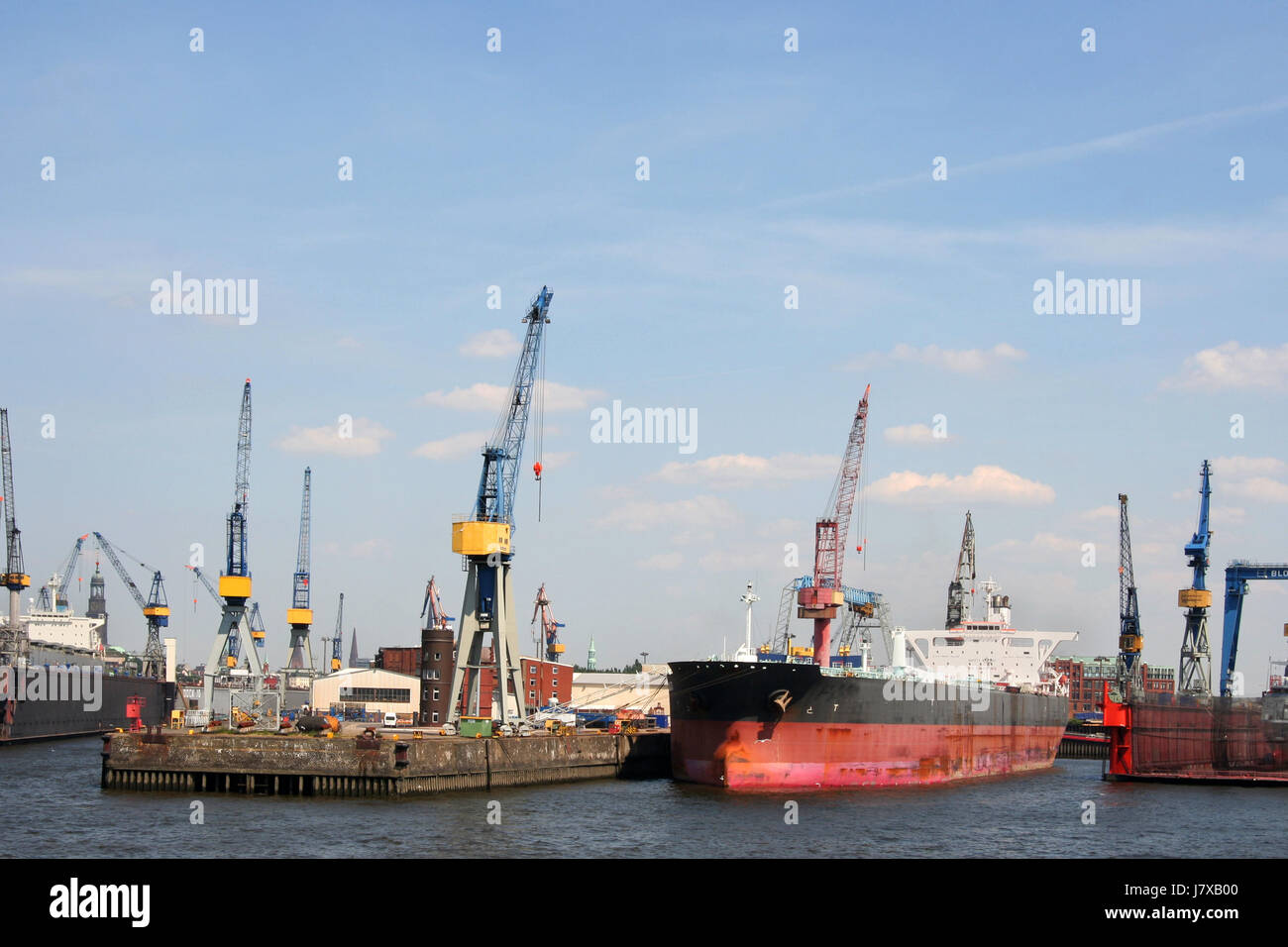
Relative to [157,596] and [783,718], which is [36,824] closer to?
[783,718]

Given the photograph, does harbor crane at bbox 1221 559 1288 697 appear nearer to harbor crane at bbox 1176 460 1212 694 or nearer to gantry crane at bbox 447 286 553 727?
harbor crane at bbox 1176 460 1212 694

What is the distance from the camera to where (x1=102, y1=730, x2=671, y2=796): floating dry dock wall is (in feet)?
186

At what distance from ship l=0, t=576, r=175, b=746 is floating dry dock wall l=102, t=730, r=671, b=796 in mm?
25345

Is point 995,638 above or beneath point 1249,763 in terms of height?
above

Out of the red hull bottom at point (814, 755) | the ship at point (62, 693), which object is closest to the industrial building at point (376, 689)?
the ship at point (62, 693)

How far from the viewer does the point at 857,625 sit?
350 feet

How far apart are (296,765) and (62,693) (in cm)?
6360

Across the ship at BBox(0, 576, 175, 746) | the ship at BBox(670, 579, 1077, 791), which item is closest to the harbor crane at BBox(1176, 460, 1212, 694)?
the ship at BBox(670, 579, 1077, 791)

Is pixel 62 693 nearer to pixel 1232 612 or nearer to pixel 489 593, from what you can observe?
pixel 489 593

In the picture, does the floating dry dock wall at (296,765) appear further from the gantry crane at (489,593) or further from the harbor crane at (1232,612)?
the harbor crane at (1232,612)

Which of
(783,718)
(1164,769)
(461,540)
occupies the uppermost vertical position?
(461,540)
